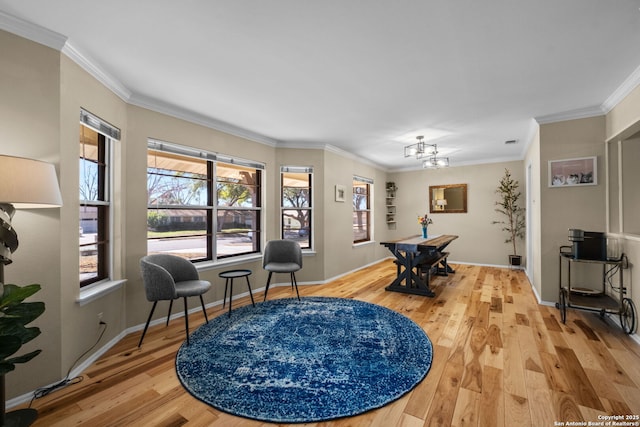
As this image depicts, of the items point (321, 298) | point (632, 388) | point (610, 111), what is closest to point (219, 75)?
point (321, 298)

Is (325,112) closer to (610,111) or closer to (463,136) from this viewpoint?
(463,136)

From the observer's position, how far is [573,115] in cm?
325

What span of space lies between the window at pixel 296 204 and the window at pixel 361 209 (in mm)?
1390

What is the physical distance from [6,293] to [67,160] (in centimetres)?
111

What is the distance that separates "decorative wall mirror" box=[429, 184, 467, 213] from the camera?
6.21 metres

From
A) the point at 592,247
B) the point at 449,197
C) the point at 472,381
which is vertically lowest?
the point at 472,381

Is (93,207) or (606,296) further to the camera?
(606,296)

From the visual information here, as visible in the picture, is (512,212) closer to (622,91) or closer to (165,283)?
(622,91)

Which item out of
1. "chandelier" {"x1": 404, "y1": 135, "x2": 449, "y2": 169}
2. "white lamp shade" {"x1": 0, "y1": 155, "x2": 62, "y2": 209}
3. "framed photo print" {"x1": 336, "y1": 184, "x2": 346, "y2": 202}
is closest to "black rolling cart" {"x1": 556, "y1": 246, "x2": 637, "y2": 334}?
"chandelier" {"x1": 404, "y1": 135, "x2": 449, "y2": 169}

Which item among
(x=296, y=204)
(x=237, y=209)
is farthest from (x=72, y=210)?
(x=296, y=204)

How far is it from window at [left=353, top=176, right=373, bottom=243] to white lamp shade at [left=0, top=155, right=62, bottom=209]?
4795 millimetres

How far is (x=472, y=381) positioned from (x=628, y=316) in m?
2.01

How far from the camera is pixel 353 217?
572 centimetres

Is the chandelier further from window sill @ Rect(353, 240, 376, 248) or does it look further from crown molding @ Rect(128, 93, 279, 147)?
crown molding @ Rect(128, 93, 279, 147)
